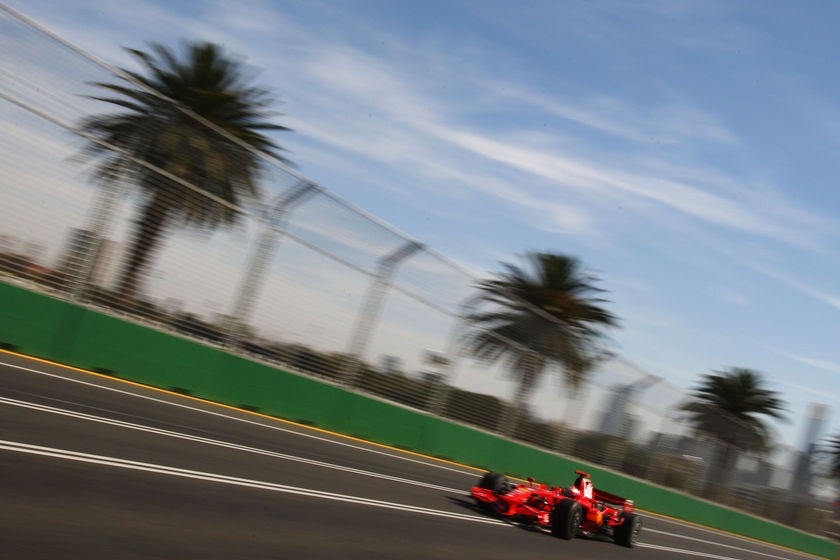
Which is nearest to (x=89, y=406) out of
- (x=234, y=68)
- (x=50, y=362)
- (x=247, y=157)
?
(x=50, y=362)

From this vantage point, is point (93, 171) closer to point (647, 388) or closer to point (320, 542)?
point (320, 542)

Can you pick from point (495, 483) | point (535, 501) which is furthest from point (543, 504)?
point (495, 483)

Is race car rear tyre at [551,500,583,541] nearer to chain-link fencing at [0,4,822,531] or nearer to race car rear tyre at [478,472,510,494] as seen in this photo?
race car rear tyre at [478,472,510,494]

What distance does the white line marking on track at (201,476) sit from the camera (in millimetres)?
6410

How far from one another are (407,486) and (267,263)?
4177 millimetres

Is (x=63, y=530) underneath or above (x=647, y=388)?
underneath

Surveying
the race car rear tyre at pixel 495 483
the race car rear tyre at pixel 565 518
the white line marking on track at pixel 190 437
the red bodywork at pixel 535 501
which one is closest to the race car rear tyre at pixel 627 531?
the red bodywork at pixel 535 501

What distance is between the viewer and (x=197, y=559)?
5.14 m

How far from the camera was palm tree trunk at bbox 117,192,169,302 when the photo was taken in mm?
12125

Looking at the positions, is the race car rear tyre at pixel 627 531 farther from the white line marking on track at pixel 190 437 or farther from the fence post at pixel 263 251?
the fence post at pixel 263 251

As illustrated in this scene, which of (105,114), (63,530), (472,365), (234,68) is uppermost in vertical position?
(234,68)

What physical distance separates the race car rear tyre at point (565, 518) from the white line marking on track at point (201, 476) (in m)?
1.28

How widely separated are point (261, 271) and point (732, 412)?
25322 millimetres

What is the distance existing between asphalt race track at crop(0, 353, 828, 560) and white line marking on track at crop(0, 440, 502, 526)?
2 cm
